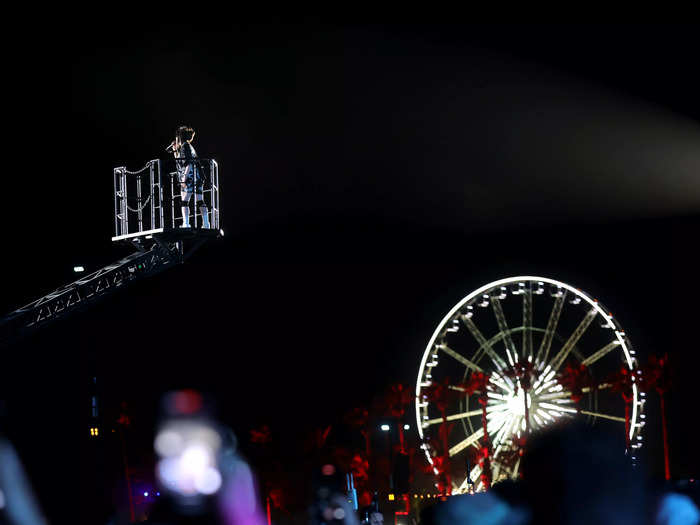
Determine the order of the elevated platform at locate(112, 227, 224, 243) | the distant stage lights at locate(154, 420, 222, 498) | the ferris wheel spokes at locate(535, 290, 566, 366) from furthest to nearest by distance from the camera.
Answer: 1. the ferris wheel spokes at locate(535, 290, 566, 366)
2. the elevated platform at locate(112, 227, 224, 243)
3. the distant stage lights at locate(154, 420, 222, 498)

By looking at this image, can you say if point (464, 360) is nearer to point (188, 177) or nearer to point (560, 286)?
point (560, 286)

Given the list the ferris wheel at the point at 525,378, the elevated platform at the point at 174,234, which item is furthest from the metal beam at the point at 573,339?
the elevated platform at the point at 174,234

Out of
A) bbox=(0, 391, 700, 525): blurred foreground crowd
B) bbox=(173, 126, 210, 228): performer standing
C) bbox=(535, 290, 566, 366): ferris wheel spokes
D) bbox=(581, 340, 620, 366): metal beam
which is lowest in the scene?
bbox=(0, 391, 700, 525): blurred foreground crowd

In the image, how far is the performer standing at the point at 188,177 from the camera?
14.8m

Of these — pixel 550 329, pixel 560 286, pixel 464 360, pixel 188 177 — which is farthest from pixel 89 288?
pixel 550 329

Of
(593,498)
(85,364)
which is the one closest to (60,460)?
(85,364)

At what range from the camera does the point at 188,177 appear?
49.0ft

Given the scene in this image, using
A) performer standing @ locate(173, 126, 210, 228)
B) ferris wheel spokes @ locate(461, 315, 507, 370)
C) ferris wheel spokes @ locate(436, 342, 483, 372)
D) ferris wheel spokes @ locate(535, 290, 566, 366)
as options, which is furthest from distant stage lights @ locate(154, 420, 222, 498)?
ferris wheel spokes @ locate(436, 342, 483, 372)

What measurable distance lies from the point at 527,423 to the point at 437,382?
6048mm

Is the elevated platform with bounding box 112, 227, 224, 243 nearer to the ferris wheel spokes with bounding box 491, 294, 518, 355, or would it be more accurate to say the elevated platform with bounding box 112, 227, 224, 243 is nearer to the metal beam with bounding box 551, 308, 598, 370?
the ferris wheel spokes with bounding box 491, 294, 518, 355

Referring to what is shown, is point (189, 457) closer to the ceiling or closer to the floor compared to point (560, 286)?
closer to the floor

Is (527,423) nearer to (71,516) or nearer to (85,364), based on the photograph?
(85,364)

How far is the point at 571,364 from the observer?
35781 millimetres

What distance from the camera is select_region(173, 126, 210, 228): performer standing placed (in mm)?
14758
